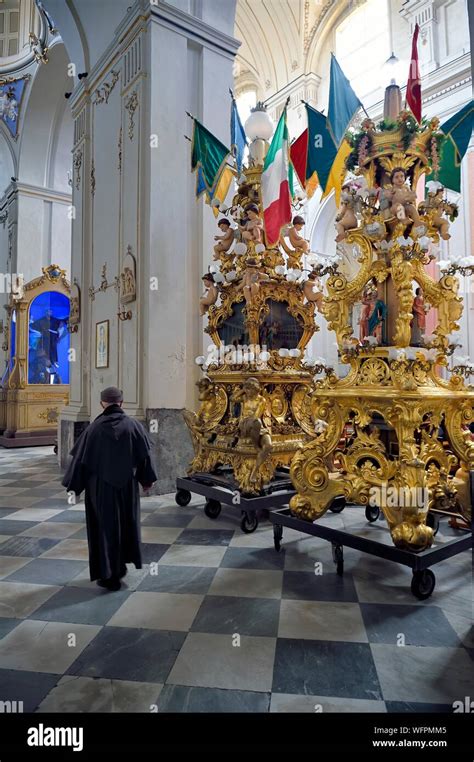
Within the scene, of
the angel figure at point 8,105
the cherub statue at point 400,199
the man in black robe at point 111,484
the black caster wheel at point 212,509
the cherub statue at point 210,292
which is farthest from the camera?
the angel figure at point 8,105

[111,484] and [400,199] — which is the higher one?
[400,199]

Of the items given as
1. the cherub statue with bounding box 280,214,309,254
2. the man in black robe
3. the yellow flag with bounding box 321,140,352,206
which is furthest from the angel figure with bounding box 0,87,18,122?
the man in black robe

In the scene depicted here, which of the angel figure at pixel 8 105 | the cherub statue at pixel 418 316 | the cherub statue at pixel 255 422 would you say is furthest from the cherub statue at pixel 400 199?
the angel figure at pixel 8 105

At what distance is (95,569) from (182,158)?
18.4 feet

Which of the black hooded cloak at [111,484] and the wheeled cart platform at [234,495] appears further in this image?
the wheeled cart platform at [234,495]

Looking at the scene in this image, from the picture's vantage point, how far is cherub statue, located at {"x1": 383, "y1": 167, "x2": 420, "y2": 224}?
12.5 feet

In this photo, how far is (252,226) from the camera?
555 centimetres

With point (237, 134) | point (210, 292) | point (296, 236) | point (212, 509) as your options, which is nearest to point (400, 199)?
point (296, 236)

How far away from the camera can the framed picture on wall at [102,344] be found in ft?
24.4

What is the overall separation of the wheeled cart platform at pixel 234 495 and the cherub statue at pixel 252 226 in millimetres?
2755

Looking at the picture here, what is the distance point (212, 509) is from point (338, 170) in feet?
12.1

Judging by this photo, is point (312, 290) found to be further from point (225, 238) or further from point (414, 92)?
point (414, 92)

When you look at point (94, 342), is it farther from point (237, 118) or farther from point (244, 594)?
point (244, 594)

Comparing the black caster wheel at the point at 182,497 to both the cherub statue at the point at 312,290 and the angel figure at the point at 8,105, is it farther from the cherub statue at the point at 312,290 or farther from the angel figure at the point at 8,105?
the angel figure at the point at 8,105
